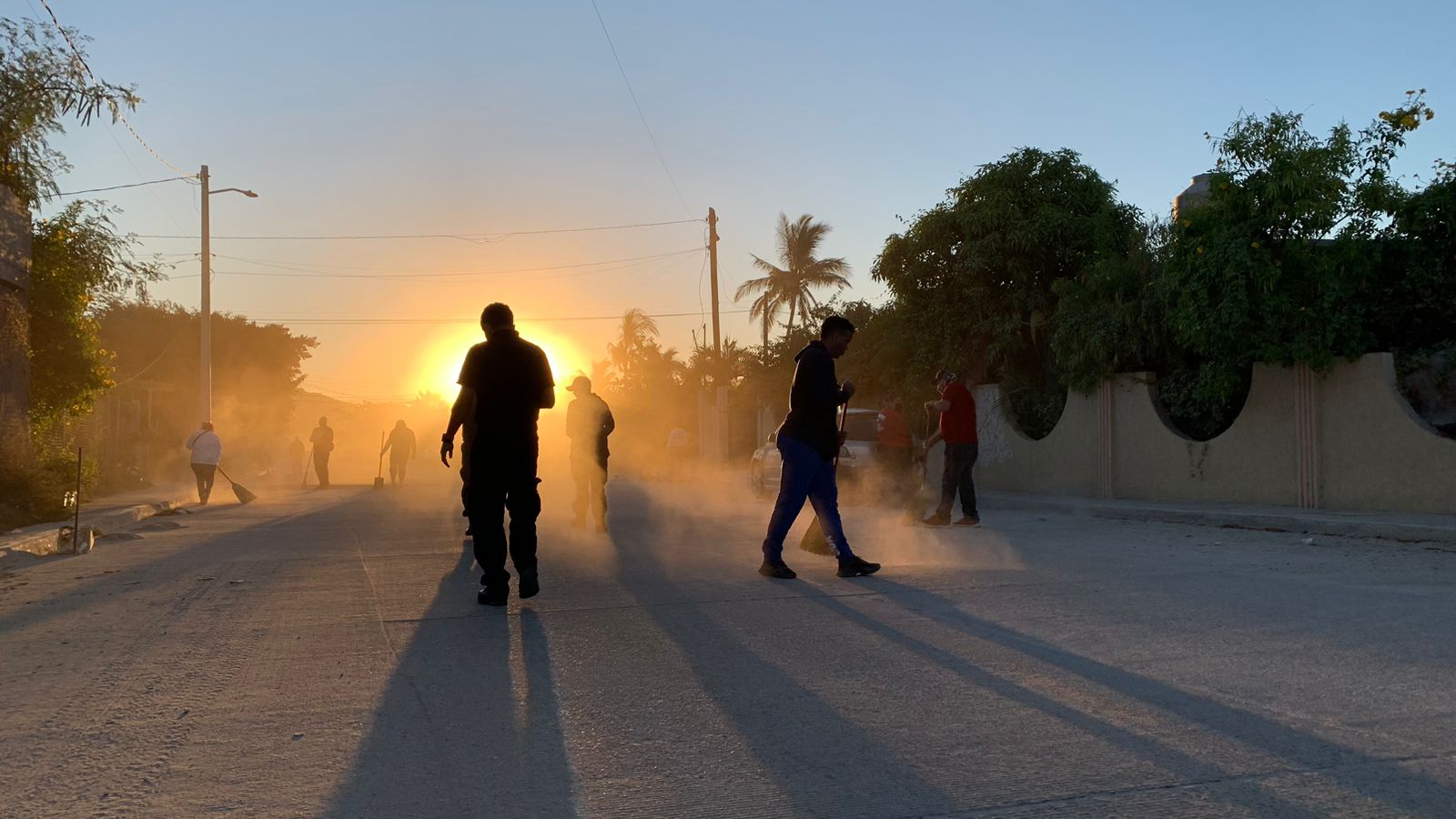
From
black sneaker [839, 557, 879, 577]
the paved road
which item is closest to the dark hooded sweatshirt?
black sneaker [839, 557, 879, 577]

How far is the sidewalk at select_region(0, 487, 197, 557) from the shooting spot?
35.8 feet

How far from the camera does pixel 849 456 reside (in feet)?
58.5

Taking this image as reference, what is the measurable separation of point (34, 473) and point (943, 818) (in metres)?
13.6

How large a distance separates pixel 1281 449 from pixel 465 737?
12.5 m

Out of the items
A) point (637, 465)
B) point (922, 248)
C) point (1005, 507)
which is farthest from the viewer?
point (637, 465)

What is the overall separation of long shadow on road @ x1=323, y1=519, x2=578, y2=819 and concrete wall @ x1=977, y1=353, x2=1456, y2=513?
10.4 metres

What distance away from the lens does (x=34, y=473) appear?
13.6 m

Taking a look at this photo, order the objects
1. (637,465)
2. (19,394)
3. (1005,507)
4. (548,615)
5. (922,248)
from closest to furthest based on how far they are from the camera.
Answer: (548,615), (19,394), (1005,507), (922,248), (637,465)

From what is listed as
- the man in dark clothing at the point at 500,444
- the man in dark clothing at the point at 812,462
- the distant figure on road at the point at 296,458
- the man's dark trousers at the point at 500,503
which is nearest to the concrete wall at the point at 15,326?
the man in dark clothing at the point at 500,444

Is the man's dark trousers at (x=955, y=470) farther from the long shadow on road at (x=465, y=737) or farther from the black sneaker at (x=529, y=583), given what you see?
the long shadow on road at (x=465, y=737)

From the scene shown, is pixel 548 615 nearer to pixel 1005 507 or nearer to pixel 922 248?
pixel 1005 507

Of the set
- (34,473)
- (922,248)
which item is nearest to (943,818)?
(34,473)

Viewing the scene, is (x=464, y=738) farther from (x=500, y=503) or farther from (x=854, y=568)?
(x=854, y=568)

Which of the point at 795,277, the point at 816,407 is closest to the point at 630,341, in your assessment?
the point at 795,277
